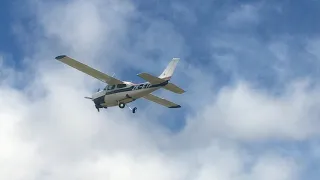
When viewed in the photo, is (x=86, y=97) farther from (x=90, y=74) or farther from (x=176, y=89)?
(x=176, y=89)

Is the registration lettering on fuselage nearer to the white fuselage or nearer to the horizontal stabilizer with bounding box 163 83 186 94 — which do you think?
the white fuselage

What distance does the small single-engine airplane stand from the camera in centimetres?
8075

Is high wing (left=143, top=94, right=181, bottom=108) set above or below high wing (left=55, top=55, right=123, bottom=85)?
above

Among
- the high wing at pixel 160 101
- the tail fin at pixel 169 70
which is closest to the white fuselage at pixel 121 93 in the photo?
the tail fin at pixel 169 70

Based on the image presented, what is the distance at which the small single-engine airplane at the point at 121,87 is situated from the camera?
80750mm

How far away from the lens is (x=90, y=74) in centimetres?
8456

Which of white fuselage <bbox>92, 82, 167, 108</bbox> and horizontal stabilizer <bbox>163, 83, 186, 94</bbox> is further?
Result: white fuselage <bbox>92, 82, 167, 108</bbox>

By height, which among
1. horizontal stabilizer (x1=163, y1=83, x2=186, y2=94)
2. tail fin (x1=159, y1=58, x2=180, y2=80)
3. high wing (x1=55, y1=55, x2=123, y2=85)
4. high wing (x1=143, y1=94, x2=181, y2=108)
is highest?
high wing (x1=143, y1=94, x2=181, y2=108)

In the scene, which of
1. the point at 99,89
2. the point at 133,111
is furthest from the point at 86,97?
the point at 133,111

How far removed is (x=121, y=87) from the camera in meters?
83.4

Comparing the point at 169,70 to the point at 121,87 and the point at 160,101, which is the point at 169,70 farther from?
the point at 160,101

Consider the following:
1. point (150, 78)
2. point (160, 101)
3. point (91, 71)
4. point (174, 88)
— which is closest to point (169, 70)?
point (174, 88)

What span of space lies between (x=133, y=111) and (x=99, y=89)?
5.98 m

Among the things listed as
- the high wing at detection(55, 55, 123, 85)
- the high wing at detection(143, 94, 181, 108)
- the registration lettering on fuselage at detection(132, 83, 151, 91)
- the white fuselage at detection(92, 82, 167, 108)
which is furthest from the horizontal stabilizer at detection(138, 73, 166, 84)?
the high wing at detection(143, 94, 181, 108)
